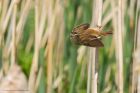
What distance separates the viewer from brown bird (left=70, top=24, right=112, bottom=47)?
3.13ft

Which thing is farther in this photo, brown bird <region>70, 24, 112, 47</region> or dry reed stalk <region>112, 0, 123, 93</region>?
dry reed stalk <region>112, 0, 123, 93</region>

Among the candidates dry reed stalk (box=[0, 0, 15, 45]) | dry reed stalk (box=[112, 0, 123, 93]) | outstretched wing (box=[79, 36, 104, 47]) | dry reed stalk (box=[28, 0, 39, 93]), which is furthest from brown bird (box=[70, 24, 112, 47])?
dry reed stalk (box=[0, 0, 15, 45])

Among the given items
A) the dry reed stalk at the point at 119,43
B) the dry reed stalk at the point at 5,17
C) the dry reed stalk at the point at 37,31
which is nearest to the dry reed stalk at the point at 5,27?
the dry reed stalk at the point at 5,17

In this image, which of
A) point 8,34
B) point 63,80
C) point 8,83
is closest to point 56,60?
point 63,80

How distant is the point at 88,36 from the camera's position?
3.16ft

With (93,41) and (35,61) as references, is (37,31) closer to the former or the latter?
(35,61)

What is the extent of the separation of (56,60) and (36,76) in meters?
0.12

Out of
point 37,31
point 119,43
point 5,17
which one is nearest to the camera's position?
point 119,43

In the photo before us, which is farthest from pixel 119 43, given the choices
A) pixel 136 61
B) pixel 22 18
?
pixel 22 18

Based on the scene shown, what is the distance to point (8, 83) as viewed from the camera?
3.72 feet

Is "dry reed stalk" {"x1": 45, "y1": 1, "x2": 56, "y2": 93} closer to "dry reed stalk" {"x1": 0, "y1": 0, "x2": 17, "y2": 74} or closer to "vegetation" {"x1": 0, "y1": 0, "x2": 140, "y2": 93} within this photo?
"vegetation" {"x1": 0, "y1": 0, "x2": 140, "y2": 93}

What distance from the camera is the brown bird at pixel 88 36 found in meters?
0.95

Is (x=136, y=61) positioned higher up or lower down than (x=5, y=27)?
lower down

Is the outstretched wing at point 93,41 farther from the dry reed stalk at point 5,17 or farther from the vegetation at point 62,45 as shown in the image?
the dry reed stalk at point 5,17
